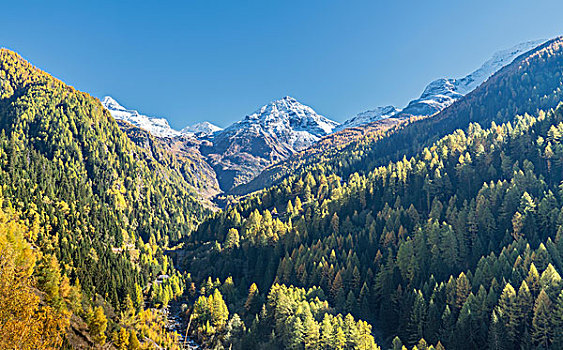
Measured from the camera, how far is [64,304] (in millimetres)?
107562

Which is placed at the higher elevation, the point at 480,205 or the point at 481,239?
the point at 480,205

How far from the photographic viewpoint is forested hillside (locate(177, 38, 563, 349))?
3770 inches

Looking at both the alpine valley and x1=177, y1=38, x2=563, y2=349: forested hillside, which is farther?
x1=177, y1=38, x2=563, y2=349: forested hillside

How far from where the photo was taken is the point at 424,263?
129250 millimetres

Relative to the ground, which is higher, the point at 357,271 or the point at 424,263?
the point at 357,271

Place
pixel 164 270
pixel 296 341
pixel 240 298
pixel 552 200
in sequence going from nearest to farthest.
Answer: pixel 296 341 → pixel 552 200 → pixel 240 298 → pixel 164 270

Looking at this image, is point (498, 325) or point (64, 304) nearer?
point (498, 325)

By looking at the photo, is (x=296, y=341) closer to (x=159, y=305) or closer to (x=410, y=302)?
(x=410, y=302)

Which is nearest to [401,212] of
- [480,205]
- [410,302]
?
[480,205]

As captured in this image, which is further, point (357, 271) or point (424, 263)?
point (357, 271)

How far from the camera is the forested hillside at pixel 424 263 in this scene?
314 feet

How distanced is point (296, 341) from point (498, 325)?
175 ft

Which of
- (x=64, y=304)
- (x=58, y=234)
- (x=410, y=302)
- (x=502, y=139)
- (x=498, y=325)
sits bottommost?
(x=498, y=325)

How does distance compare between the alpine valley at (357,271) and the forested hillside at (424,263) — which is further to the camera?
the forested hillside at (424,263)
